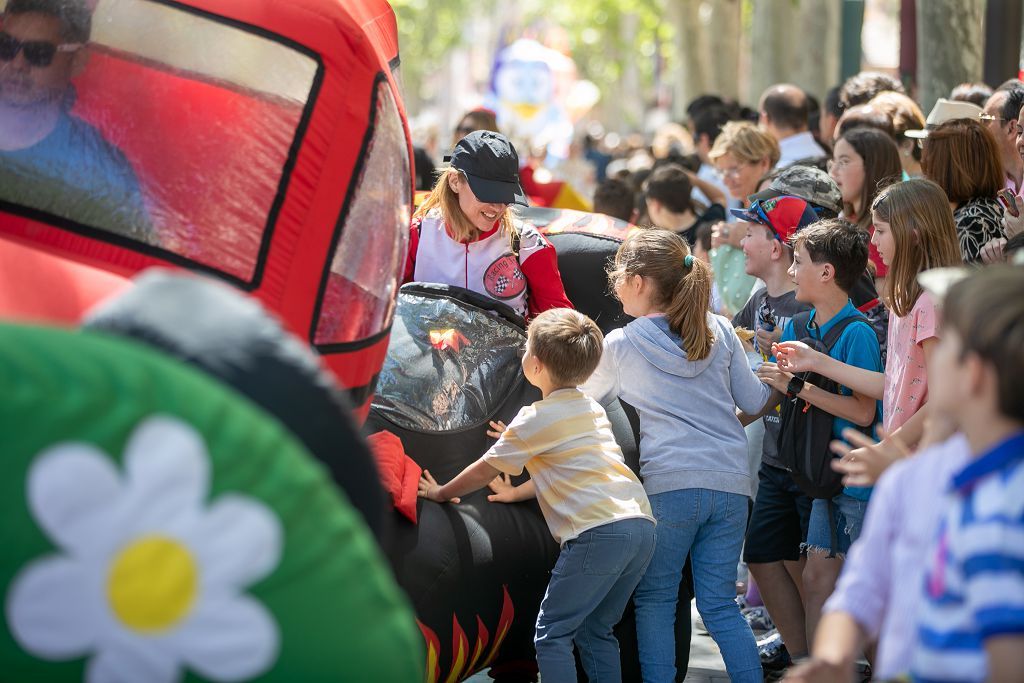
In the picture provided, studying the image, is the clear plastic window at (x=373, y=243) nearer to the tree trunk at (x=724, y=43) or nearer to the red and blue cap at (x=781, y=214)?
the red and blue cap at (x=781, y=214)

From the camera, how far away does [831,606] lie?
8.98 feet

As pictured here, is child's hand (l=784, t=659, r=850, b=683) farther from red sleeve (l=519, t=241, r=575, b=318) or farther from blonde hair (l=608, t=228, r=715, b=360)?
red sleeve (l=519, t=241, r=575, b=318)

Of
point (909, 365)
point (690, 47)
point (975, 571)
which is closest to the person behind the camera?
point (975, 571)

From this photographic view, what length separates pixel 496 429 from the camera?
4832mm

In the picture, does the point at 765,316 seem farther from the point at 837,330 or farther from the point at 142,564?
the point at 142,564

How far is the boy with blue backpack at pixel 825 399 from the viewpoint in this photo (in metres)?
5.09

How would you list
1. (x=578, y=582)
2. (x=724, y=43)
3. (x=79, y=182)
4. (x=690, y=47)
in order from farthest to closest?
(x=690, y=47), (x=724, y=43), (x=578, y=582), (x=79, y=182)

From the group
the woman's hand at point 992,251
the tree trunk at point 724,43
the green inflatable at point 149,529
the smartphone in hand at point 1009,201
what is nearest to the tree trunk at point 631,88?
the tree trunk at point 724,43

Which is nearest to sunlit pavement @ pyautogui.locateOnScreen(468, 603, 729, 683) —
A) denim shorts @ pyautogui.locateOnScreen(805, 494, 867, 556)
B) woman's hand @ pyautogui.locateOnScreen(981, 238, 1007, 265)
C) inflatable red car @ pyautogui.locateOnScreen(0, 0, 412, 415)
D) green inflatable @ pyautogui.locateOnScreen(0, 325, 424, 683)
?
denim shorts @ pyautogui.locateOnScreen(805, 494, 867, 556)

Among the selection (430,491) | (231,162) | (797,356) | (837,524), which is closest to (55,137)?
(231,162)

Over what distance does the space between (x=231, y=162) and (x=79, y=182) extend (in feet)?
1.21

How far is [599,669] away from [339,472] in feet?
7.80

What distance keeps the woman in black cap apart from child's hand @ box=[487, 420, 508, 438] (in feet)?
2.17

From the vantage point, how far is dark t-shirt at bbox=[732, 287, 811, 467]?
549 cm
